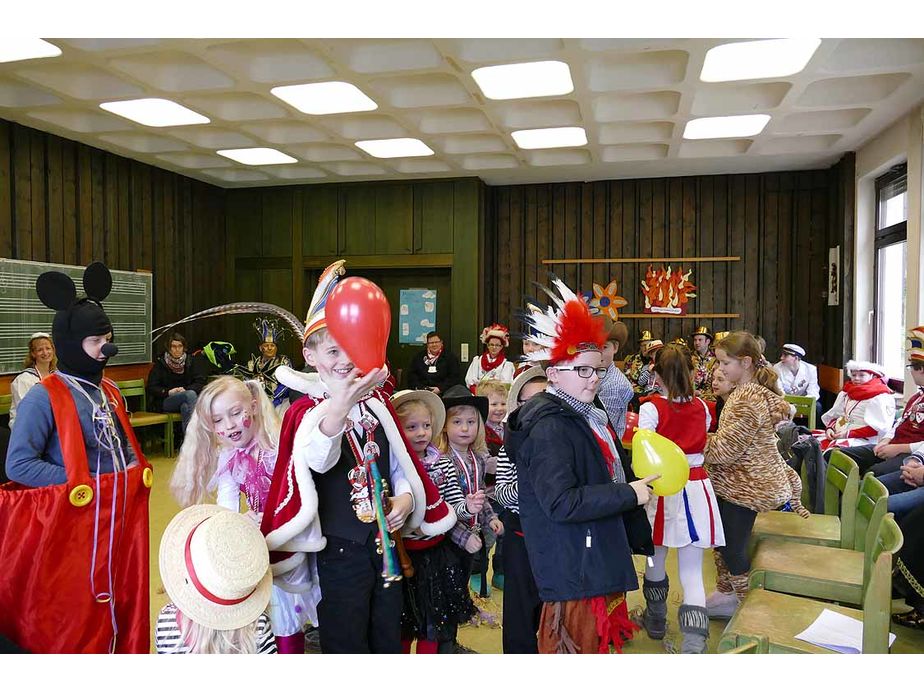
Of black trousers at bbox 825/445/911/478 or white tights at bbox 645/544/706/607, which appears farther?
black trousers at bbox 825/445/911/478

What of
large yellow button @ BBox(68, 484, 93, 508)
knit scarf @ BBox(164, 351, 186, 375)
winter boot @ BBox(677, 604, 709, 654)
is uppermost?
knit scarf @ BBox(164, 351, 186, 375)

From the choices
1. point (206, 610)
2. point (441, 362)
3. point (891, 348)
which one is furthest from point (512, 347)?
point (206, 610)

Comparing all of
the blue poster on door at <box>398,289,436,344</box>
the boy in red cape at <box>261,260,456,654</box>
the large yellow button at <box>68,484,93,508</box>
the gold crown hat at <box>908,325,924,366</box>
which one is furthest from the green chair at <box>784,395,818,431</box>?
the large yellow button at <box>68,484,93,508</box>

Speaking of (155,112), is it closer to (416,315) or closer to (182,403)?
(182,403)

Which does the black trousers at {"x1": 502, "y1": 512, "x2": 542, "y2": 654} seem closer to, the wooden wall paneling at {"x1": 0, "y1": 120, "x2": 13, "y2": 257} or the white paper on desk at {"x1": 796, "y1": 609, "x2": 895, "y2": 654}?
the white paper on desk at {"x1": 796, "y1": 609, "x2": 895, "y2": 654}

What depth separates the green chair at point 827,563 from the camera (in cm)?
211

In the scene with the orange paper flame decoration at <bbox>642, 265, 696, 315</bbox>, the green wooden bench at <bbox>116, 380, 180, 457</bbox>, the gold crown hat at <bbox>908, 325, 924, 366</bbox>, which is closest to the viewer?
the gold crown hat at <bbox>908, 325, 924, 366</bbox>

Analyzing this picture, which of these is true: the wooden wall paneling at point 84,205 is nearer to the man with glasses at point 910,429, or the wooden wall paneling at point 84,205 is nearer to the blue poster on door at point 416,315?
the blue poster on door at point 416,315

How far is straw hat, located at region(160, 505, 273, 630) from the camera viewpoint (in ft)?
4.67

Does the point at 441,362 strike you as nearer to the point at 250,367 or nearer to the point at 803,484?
the point at 250,367

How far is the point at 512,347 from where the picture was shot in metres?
7.83

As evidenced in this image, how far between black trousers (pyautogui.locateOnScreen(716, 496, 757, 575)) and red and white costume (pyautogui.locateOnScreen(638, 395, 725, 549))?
0.14m

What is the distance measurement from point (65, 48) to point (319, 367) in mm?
3601

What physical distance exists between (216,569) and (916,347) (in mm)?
3578
